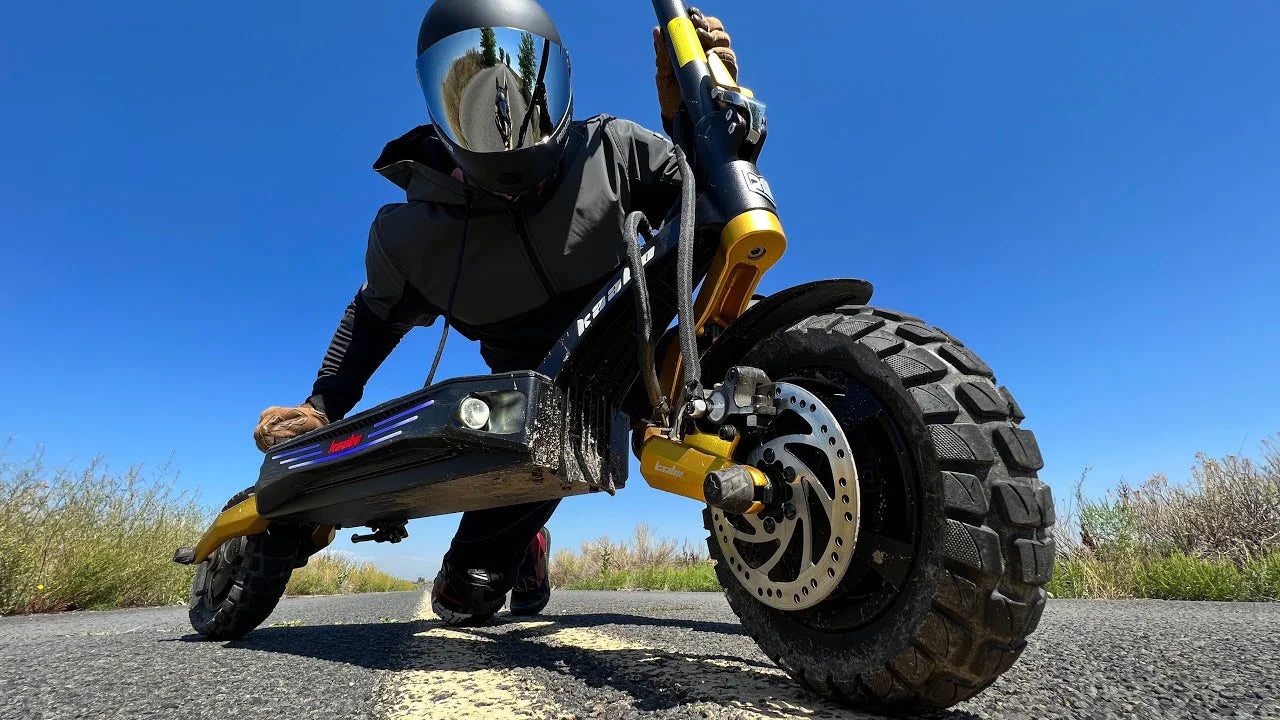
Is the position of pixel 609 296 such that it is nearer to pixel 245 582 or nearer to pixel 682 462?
pixel 682 462

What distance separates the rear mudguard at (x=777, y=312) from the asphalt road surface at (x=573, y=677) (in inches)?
31.8

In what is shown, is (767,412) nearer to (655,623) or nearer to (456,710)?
(456,710)

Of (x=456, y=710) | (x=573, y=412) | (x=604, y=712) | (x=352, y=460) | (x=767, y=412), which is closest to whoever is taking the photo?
(x=604, y=712)

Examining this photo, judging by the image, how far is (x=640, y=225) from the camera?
75.0 inches

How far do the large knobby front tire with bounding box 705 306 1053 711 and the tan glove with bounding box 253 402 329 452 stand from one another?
2017mm

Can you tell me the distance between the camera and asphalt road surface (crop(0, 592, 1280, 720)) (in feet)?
3.91

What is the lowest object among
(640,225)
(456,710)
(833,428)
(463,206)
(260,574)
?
(456,710)

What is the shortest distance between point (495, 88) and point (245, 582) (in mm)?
2200

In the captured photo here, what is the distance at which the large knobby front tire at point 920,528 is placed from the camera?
3.40ft

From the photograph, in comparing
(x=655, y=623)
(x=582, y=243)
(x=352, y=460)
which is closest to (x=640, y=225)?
(x=582, y=243)

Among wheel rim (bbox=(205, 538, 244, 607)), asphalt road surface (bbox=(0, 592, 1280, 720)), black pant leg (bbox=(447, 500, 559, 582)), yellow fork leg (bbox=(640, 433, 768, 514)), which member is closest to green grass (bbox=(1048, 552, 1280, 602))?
asphalt road surface (bbox=(0, 592, 1280, 720))

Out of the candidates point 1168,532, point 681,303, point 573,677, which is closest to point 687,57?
point 681,303

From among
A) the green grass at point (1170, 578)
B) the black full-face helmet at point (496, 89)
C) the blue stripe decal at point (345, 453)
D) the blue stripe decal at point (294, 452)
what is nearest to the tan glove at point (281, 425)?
the blue stripe decal at point (294, 452)

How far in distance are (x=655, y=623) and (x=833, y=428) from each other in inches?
80.9
